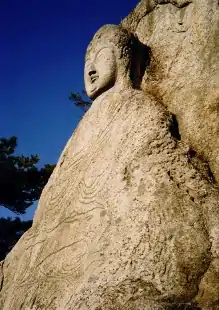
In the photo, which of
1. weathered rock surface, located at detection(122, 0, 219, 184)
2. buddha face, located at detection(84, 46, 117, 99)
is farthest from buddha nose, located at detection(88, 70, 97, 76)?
weathered rock surface, located at detection(122, 0, 219, 184)

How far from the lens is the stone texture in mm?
2096

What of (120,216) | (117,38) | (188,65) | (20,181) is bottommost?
(120,216)

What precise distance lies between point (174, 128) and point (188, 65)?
62cm

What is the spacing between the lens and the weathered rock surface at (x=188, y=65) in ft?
9.36

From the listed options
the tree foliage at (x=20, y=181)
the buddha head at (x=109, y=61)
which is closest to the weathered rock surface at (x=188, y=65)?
the buddha head at (x=109, y=61)

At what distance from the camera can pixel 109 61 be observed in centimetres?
346

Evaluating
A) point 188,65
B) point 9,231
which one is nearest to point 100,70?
point 188,65

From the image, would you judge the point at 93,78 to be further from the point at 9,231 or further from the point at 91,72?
the point at 9,231

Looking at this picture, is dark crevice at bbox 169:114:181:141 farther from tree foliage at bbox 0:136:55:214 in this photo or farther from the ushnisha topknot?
tree foliage at bbox 0:136:55:214

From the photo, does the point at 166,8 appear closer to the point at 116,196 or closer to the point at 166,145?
the point at 166,145

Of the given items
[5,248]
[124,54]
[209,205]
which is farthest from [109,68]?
[5,248]

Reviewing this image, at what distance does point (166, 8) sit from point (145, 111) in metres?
1.23

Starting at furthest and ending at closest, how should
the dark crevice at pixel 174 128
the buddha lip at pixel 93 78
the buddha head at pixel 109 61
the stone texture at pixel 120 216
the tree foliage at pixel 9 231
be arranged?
the tree foliage at pixel 9 231 < the buddha lip at pixel 93 78 < the buddha head at pixel 109 61 < the dark crevice at pixel 174 128 < the stone texture at pixel 120 216

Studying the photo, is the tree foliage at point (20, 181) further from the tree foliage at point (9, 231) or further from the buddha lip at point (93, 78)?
the buddha lip at point (93, 78)
